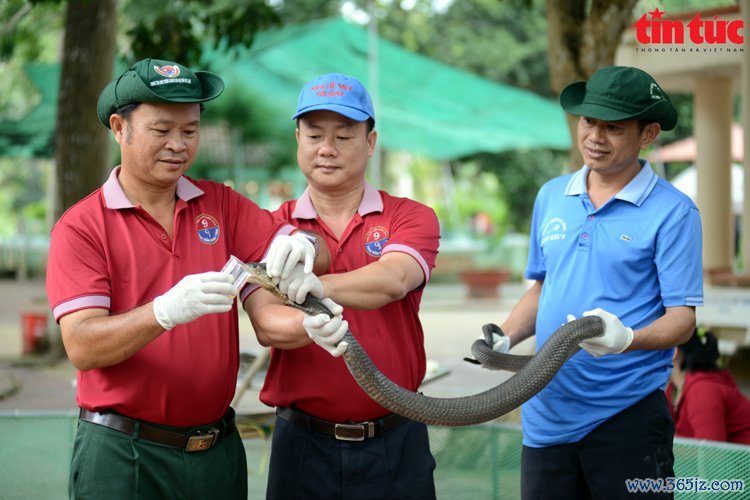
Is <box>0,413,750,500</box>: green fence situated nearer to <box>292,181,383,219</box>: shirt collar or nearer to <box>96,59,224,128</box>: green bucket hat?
<box>292,181,383,219</box>: shirt collar

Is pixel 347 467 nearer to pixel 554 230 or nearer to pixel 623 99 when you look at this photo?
pixel 554 230

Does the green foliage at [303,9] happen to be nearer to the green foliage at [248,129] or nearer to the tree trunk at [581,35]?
the green foliage at [248,129]

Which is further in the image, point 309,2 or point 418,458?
point 309,2

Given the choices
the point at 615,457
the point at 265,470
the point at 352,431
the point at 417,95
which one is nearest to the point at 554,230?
the point at 615,457

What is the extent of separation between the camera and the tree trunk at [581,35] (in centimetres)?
536

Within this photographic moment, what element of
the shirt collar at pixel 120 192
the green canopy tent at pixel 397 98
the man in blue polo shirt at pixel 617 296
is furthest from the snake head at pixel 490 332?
the green canopy tent at pixel 397 98

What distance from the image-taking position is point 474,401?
2865 millimetres

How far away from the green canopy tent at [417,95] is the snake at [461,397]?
43.0ft

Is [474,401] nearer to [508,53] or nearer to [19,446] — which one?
[19,446]

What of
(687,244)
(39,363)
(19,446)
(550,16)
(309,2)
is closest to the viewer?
(687,244)

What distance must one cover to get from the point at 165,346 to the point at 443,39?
2548 cm

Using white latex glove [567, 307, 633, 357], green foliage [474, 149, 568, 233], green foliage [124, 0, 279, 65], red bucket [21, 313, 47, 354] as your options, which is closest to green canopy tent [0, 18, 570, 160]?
red bucket [21, 313, 47, 354]

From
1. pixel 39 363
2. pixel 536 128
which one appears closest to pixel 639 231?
pixel 39 363

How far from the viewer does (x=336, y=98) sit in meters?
2.99
